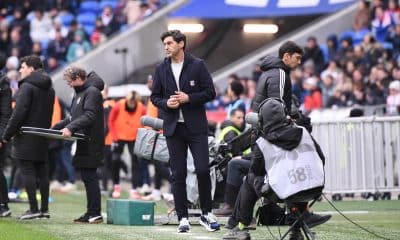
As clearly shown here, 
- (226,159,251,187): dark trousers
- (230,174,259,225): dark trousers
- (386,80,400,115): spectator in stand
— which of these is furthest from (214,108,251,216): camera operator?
(386,80,400,115): spectator in stand

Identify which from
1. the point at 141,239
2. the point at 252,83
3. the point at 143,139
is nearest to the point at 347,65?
the point at 252,83

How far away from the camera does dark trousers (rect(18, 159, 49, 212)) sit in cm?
1533

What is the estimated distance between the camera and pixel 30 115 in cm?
1530

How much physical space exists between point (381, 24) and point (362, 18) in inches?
28.1

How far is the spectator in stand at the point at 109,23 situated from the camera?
106 ft

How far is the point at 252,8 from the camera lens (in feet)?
97.4

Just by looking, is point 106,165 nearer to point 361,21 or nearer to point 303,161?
point 361,21

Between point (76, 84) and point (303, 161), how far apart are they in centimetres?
479

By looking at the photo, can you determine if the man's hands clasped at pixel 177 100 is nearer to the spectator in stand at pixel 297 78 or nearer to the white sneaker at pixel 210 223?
the white sneaker at pixel 210 223

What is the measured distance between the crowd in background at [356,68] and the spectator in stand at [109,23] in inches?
Answer: 206

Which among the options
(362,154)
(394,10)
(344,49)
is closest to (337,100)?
(344,49)

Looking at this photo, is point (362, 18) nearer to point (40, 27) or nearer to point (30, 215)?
point (40, 27)

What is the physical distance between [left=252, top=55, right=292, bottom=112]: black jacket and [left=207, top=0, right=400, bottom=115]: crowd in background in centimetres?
863

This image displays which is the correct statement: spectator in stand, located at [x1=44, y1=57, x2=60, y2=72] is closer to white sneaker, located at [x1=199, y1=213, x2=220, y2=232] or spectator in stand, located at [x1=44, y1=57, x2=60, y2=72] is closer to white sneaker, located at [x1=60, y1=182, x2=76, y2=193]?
white sneaker, located at [x1=60, y1=182, x2=76, y2=193]
